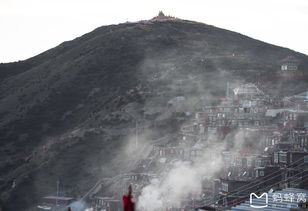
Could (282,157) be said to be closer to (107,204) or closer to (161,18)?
(107,204)

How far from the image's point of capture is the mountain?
89875 millimetres

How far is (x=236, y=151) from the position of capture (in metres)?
73.8

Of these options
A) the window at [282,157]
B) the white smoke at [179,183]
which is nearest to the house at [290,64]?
the white smoke at [179,183]

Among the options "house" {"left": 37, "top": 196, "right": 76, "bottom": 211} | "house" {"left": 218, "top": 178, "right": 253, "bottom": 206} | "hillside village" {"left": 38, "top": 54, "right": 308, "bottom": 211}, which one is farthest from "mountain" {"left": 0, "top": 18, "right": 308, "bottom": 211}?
"house" {"left": 218, "top": 178, "right": 253, "bottom": 206}

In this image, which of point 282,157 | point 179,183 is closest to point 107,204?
point 179,183

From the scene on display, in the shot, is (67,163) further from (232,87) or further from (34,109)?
(34,109)

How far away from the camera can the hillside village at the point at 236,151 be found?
59.7 meters

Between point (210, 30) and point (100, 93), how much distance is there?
41.4 meters

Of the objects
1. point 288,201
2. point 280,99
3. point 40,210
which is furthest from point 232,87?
point 288,201

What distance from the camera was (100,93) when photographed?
129875 mm

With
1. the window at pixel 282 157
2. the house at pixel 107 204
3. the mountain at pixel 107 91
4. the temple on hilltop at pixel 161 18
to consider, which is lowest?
the house at pixel 107 204

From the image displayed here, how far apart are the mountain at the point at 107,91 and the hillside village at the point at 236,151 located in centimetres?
427

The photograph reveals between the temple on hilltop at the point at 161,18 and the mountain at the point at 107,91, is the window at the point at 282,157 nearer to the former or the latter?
the mountain at the point at 107,91

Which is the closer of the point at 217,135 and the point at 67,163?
the point at 217,135
